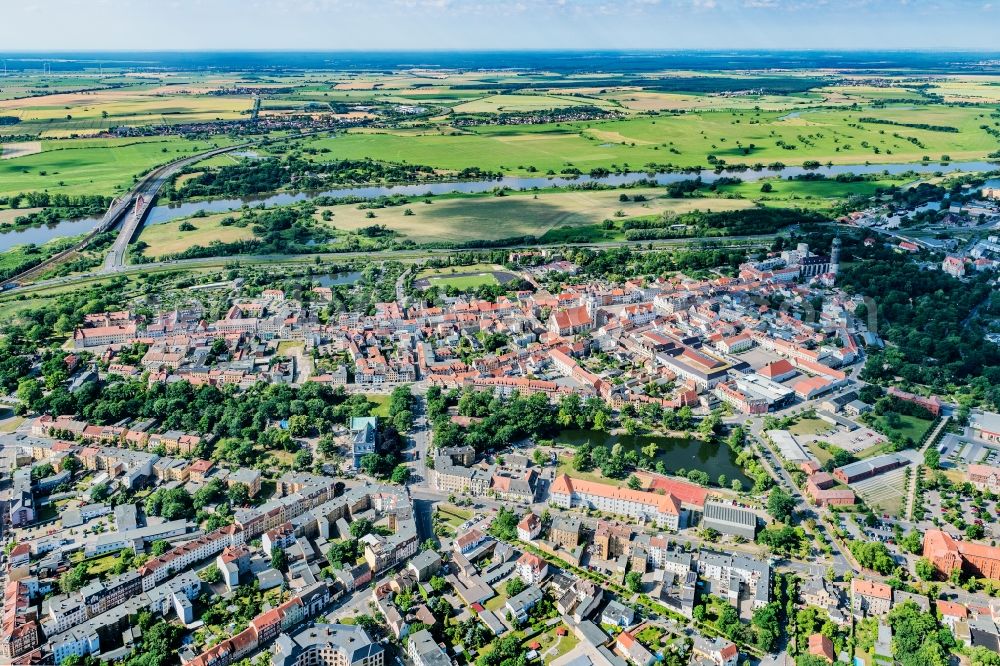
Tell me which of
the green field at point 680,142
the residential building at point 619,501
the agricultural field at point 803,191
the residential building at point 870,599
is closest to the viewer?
the residential building at point 870,599

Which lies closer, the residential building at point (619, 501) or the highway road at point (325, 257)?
the residential building at point (619, 501)

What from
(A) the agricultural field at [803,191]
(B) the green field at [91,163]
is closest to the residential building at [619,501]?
(A) the agricultural field at [803,191]

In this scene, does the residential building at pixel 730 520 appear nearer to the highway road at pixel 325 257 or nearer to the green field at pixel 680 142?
the highway road at pixel 325 257

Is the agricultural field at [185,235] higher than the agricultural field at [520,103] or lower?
lower

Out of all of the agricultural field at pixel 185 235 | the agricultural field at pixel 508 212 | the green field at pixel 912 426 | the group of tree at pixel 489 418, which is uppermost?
the agricultural field at pixel 508 212

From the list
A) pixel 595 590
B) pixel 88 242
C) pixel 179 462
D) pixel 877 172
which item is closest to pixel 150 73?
pixel 88 242

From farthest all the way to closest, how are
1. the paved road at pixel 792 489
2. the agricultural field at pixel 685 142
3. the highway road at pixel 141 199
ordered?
the agricultural field at pixel 685 142, the highway road at pixel 141 199, the paved road at pixel 792 489
